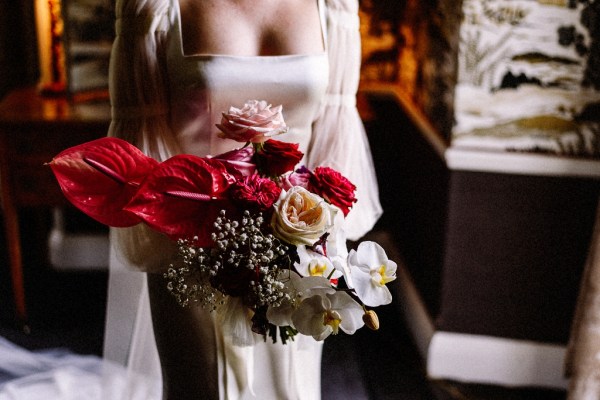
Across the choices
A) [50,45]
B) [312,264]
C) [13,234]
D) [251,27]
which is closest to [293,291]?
[312,264]

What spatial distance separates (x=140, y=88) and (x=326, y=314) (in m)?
0.74

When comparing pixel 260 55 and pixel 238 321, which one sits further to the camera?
pixel 260 55

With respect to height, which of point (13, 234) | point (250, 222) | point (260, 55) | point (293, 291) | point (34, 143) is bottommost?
point (13, 234)

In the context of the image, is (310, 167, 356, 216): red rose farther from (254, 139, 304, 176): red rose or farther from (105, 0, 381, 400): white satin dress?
(105, 0, 381, 400): white satin dress

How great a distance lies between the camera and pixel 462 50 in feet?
8.61

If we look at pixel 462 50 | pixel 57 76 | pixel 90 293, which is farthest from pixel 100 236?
pixel 462 50

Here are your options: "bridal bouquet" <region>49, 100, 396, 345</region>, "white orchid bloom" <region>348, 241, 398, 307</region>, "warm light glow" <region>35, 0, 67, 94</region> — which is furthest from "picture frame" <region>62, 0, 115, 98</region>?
"white orchid bloom" <region>348, 241, 398, 307</region>

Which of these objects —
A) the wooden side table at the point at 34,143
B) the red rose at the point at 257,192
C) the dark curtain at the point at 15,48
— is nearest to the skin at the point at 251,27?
the red rose at the point at 257,192

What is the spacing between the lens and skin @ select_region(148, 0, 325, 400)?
1.57 meters

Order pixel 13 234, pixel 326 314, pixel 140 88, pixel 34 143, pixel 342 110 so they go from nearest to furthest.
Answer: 1. pixel 326 314
2. pixel 140 88
3. pixel 342 110
4. pixel 34 143
5. pixel 13 234

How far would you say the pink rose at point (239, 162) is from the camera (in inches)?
48.5

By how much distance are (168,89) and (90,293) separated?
219cm

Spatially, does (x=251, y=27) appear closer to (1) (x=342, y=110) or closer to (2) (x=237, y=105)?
(2) (x=237, y=105)

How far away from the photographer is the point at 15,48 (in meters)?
4.48
